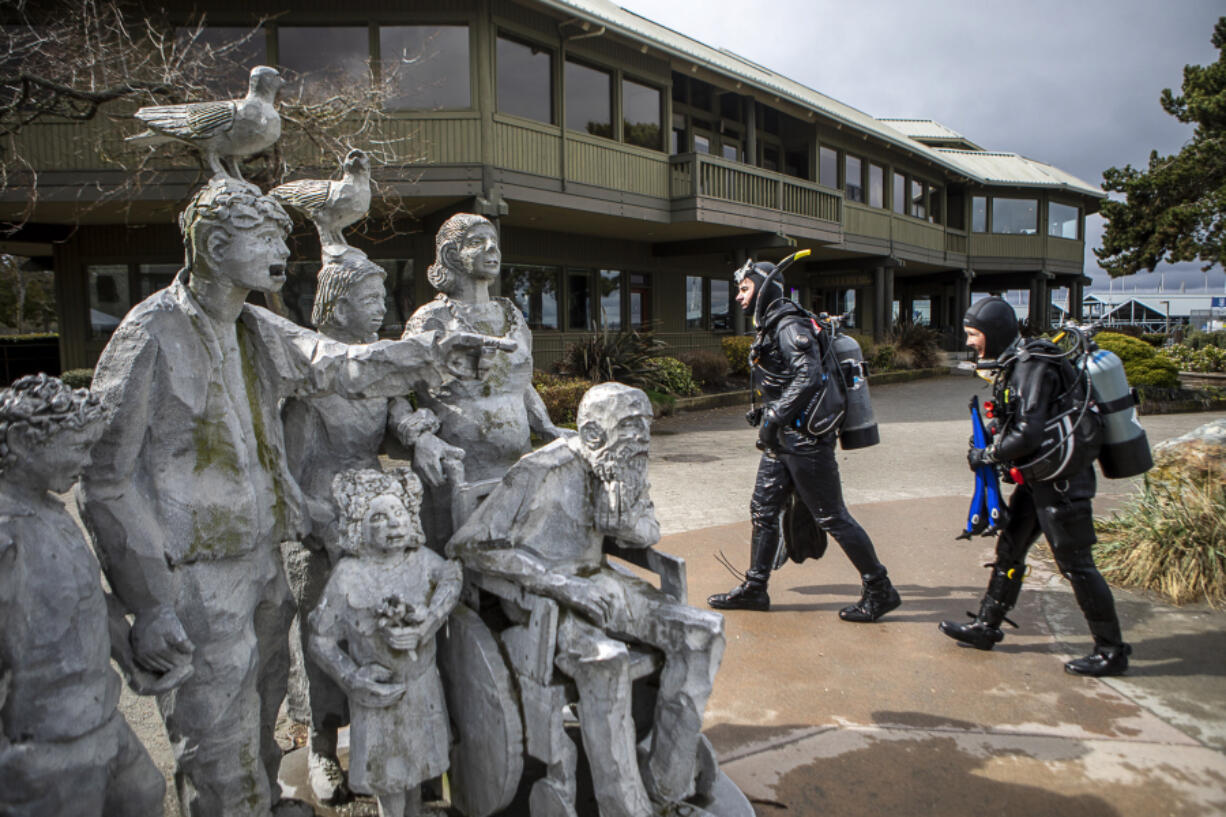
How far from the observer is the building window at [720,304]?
2145 centimetres

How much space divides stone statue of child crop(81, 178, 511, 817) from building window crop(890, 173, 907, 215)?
24.5m

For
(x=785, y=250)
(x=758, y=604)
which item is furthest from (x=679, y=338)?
(x=758, y=604)

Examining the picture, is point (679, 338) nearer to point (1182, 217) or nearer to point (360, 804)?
point (1182, 217)

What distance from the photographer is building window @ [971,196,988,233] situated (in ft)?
90.6

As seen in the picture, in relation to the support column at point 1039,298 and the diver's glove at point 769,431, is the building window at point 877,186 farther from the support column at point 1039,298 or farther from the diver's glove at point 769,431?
the diver's glove at point 769,431

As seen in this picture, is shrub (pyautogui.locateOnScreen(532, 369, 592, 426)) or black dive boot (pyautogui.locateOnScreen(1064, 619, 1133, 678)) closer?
black dive boot (pyautogui.locateOnScreen(1064, 619, 1133, 678))

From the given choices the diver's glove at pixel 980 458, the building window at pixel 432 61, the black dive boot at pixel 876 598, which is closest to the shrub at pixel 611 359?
the building window at pixel 432 61

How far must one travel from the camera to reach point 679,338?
63.3 ft

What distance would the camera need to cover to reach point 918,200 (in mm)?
26219

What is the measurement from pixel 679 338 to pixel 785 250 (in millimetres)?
4399

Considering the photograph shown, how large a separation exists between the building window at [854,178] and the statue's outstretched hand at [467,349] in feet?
70.9

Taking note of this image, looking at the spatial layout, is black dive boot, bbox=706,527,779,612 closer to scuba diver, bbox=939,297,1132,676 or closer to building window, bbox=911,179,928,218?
scuba diver, bbox=939,297,1132,676

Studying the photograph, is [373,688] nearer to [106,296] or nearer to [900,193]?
[106,296]

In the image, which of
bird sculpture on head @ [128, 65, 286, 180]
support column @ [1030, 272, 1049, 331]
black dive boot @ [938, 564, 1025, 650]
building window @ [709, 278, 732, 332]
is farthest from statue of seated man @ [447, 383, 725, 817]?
support column @ [1030, 272, 1049, 331]
